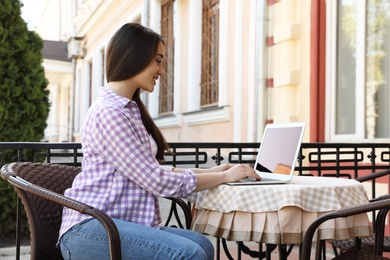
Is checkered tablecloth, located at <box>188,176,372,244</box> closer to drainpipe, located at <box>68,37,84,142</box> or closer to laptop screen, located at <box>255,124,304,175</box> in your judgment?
laptop screen, located at <box>255,124,304,175</box>

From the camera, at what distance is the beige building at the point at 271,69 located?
5332 millimetres

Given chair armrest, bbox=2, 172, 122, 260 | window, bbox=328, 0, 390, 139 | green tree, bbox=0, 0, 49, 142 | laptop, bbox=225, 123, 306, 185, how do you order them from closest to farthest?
chair armrest, bbox=2, 172, 122, 260 < laptop, bbox=225, 123, 306, 185 < window, bbox=328, 0, 390, 139 < green tree, bbox=0, 0, 49, 142

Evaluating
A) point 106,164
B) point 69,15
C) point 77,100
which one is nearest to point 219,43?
point 106,164

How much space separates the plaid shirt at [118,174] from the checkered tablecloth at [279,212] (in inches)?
8.8

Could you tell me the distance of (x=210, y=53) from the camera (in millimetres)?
8719

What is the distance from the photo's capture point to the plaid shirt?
7.55 ft

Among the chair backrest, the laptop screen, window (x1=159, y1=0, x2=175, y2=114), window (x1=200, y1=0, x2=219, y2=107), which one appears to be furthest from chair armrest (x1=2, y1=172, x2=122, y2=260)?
window (x1=159, y1=0, x2=175, y2=114)

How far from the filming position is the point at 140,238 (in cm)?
218

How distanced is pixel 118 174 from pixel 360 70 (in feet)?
11.6

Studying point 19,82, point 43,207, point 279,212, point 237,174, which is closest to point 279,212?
point 279,212

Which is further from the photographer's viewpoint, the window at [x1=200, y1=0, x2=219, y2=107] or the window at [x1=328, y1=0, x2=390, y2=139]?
the window at [x1=200, y1=0, x2=219, y2=107]

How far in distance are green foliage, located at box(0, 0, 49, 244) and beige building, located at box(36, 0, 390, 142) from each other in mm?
2182

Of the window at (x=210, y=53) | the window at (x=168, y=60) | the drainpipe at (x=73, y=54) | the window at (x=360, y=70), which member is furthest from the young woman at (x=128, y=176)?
the drainpipe at (x=73, y=54)

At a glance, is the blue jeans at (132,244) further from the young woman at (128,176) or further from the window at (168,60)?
the window at (168,60)
